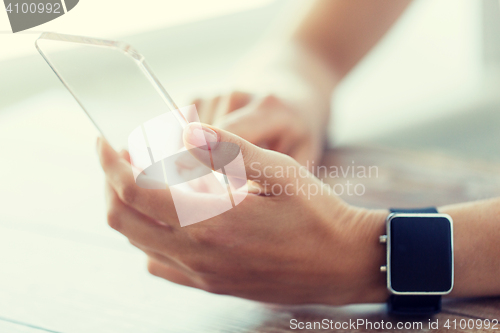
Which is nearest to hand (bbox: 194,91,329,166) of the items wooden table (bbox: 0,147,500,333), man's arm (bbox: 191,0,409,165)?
man's arm (bbox: 191,0,409,165)

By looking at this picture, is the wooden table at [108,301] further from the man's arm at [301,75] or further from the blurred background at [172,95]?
the man's arm at [301,75]

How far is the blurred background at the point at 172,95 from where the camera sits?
238 millimetres

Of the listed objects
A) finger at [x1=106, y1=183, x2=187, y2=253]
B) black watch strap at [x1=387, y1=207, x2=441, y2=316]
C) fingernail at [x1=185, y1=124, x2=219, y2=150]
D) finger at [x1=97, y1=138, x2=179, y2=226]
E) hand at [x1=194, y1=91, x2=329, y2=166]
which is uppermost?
hand at [x1=194, y1=91, x2=329, y2=166]

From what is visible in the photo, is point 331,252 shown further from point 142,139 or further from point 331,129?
point 331,129

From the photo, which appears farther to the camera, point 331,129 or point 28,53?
point 331,129

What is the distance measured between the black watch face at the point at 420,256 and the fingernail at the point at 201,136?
4.2 inches

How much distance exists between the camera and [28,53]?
208 millimetres

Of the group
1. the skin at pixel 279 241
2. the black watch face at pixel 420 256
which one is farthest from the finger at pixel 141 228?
the black watch face at pixel 420 256

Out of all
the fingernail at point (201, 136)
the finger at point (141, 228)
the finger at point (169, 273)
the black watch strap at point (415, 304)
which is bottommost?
the black watch strap at point (415, 304)

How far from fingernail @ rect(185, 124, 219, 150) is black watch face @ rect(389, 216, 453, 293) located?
0.35ft

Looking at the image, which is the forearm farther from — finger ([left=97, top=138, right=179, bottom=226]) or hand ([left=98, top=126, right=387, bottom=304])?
finger ([left=97, top=138, right=179, bottom=226])

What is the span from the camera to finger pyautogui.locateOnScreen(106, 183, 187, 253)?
0.22 m

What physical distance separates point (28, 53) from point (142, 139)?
0.23 ft

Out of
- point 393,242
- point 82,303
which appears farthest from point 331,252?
point 82,303
